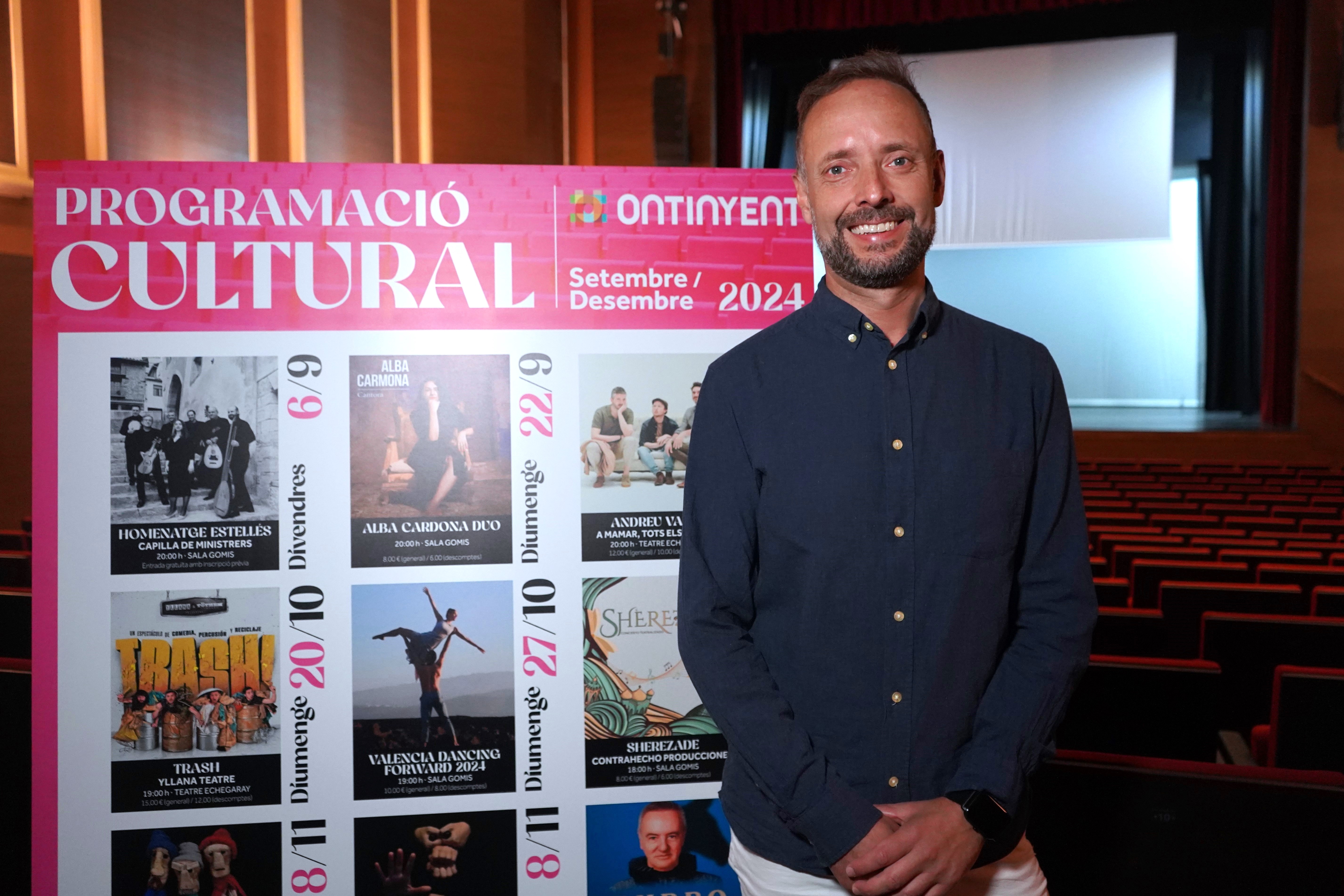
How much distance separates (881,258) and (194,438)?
157cm

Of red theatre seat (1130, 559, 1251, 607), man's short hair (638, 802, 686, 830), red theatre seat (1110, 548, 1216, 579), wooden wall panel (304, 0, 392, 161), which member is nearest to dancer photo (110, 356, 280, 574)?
man's short hair (638, 802, 686, 830)

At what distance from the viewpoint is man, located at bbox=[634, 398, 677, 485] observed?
2.26 metres

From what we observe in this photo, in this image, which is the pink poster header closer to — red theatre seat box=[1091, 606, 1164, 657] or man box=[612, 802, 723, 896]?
man box=[612, 802, 723, 896]

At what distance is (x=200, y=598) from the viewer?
2.18m

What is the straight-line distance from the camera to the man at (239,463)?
217 centimetres

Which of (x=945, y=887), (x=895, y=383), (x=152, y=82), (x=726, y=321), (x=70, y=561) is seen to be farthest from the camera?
(x=152, y=82)

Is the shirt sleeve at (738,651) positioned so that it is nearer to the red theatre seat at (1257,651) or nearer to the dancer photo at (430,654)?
the dancer photo at (430,654)

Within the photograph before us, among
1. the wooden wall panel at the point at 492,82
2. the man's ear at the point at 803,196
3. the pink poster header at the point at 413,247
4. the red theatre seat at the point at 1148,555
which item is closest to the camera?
the man's ear at the point at 803,196

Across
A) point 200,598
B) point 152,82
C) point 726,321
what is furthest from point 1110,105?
point 200,598

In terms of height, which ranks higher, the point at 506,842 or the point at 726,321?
the point at 726,321

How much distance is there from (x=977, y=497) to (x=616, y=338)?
42.8 inches

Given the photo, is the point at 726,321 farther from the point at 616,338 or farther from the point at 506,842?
the point at 506,842

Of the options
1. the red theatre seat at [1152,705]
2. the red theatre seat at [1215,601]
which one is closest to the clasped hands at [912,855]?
the red theatre seat at [1152,705]

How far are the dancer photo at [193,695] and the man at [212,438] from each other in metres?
0.25
